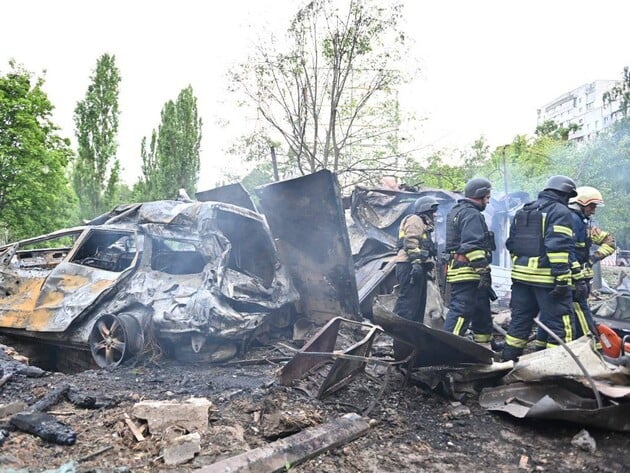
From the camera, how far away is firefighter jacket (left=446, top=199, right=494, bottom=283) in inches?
173

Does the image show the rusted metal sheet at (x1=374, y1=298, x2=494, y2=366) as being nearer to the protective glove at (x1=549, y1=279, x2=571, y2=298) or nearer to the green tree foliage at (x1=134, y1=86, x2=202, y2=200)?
the protective glove at (x1=549, y1=279, x2=571, y2=298)

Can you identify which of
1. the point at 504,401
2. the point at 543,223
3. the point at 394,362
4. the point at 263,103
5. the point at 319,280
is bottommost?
the point at 504,401

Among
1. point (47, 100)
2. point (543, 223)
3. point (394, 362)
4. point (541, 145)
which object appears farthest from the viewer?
point (541, 145)

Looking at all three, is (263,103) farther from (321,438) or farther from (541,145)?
(541,145)

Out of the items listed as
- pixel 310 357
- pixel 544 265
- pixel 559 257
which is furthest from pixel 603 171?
pixel 310 357

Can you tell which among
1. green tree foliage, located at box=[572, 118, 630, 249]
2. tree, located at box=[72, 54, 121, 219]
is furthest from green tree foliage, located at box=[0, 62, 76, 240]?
green tree foliage, located at box=[572, 118, 630, 249]

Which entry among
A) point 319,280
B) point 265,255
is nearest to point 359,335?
point 319,280

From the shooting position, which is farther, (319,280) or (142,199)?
(142,199)

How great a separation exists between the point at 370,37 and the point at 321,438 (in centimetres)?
1322

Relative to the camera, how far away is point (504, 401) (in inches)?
135

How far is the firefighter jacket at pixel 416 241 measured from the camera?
5.30 metres

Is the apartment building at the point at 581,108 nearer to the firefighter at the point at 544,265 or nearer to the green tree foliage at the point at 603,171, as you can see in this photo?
the green tree foliage at the point at 603,171

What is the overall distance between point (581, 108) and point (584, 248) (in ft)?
212

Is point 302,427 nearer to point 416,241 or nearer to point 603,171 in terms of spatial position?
point 416,241
